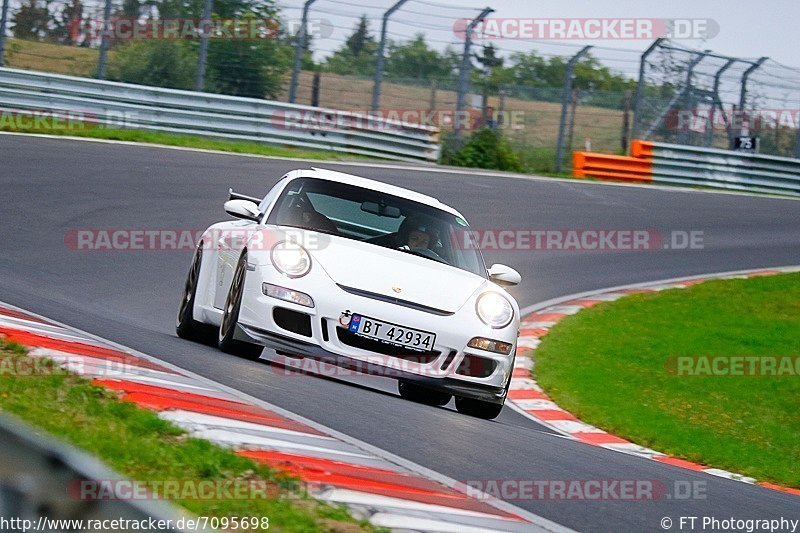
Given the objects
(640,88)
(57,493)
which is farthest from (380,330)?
(640,88)

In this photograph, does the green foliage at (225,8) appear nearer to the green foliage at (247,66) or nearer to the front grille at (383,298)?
the green foliage at (247,66)

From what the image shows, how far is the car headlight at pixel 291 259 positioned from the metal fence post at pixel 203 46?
48.0 feet

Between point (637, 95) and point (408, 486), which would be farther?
point (637, 95)

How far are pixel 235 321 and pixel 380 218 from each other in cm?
141

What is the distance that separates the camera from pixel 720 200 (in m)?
24.5

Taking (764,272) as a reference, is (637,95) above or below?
above

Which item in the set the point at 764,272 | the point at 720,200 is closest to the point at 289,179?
the point at 764,272

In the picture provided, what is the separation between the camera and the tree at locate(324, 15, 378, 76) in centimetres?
2181

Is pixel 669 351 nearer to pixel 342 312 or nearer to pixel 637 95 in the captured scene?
pixel 342 312

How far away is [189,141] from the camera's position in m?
20.2

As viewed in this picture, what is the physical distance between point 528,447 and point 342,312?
1426 mm

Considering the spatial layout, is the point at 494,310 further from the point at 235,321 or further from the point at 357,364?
the point at 235,321

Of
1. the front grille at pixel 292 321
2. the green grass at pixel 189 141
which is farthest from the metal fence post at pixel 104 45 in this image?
the front grille at pixel 292 321

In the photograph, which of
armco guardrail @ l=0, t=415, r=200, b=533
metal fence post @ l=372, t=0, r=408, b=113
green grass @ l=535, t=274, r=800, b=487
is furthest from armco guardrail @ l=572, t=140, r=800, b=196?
armco guardrail @ l=0, t=415, r=200, b=533
